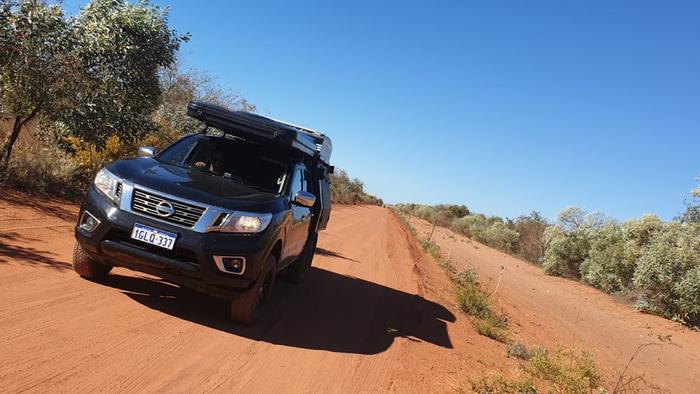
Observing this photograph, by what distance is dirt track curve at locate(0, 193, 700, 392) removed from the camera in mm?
3902

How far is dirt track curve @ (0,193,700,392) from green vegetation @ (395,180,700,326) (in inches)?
319

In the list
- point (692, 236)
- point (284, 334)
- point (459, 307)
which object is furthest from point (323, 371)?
point (692, 236)

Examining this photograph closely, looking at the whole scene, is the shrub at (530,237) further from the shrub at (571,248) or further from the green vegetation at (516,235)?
the shrub at (571,248)

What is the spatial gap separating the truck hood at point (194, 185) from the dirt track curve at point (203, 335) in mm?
1233

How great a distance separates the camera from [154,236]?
16.2ft

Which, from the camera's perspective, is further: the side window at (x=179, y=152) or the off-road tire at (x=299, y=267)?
the off-road tire at (x=299, y=267)

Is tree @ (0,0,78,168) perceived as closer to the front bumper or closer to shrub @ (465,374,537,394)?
the front bumper

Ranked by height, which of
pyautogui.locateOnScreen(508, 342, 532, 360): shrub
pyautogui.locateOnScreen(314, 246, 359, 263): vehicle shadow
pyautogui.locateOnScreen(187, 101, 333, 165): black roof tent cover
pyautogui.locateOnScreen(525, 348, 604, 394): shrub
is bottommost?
pyautogui.locateOnScreen(314, 246, 359, 263): vehicle shadow

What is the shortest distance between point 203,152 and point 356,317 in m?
3.05

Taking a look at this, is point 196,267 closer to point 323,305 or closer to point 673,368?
point 323,305

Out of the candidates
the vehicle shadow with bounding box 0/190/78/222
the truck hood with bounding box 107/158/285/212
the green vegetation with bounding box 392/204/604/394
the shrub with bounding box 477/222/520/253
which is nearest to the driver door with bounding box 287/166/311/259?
the truck hood with bounding box 107/158/285/212

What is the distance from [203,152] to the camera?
684 centimetres

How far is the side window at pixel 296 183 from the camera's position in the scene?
6590 mm

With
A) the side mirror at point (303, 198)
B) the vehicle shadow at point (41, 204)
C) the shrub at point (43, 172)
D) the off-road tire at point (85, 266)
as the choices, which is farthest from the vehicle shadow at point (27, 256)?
the shrub at point (43, 172)
